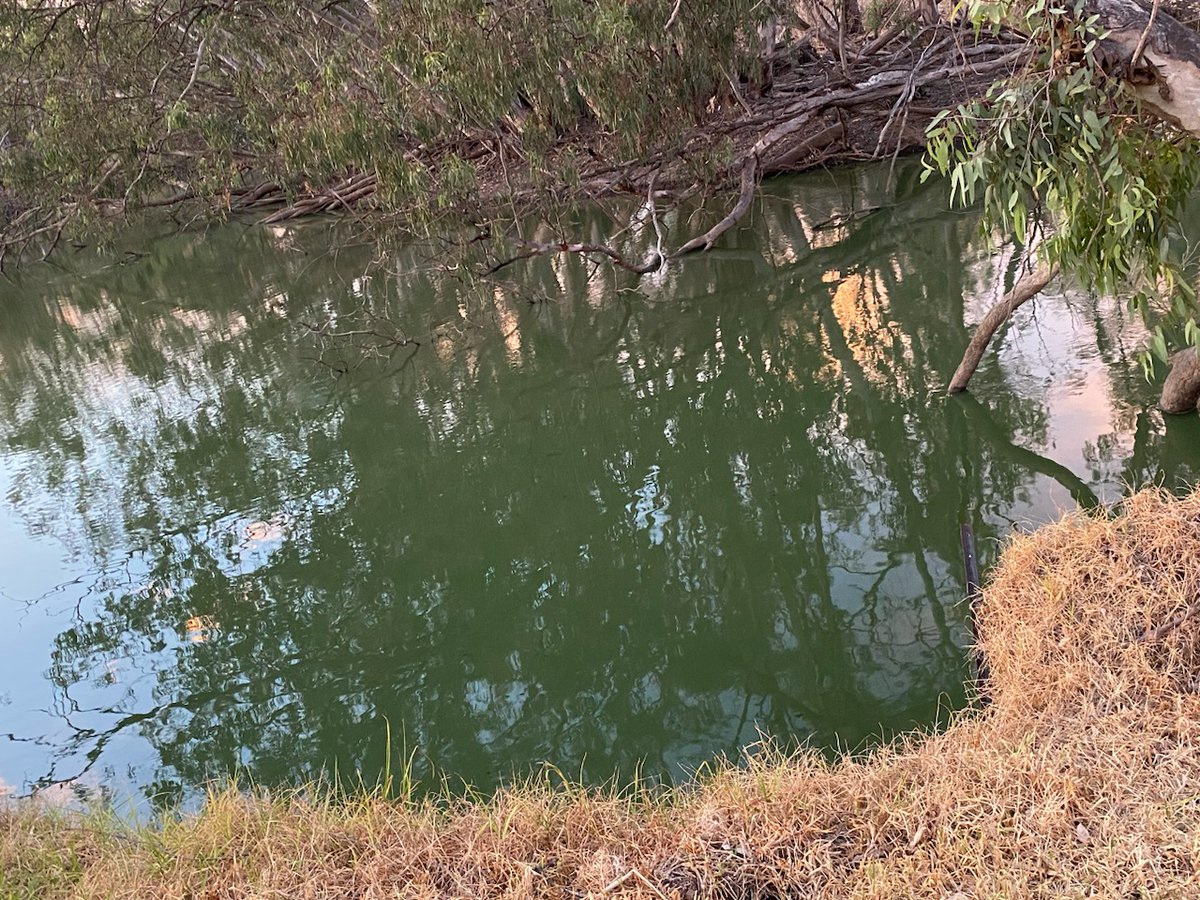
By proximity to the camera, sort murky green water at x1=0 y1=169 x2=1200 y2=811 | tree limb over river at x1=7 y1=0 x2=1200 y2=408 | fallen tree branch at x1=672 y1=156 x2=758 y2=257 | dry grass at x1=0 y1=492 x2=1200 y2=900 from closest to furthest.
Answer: dry grass at x1=0 y1=492 x2=1200 y2=900, tree limb over river at x1=7 y1=0 x2=1200 y2=408, murky green water at x1=0 y1=169 x2=1200 y2=811, fallen tree branch at x1=672 y1=156 x2=758 y2=257

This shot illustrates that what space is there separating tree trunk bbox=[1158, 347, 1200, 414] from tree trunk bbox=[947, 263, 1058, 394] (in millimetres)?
709

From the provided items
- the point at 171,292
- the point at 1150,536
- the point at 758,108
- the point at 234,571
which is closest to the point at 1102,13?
the point at 1150,536

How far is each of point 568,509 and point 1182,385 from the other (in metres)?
3.02

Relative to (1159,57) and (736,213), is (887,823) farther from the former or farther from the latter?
(736,213)

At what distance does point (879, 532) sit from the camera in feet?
15.4

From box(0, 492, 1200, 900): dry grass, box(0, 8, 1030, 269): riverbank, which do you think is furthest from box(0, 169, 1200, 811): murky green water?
box(0, 8, 1030, 269): riverbank

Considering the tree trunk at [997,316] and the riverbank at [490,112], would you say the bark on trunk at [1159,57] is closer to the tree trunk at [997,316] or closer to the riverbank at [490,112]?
the tree trunk at [997,316]

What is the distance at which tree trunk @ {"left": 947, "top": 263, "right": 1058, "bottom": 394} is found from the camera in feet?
15.2

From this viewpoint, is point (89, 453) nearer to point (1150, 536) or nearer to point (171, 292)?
point (171, 292)

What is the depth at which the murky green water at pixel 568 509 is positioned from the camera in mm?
3910

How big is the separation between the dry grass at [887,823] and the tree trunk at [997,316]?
5.24 feet

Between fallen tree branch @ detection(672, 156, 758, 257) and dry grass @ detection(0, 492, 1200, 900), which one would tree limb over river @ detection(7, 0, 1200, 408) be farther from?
dry grass @ detection(0, 492, 1200, 900)

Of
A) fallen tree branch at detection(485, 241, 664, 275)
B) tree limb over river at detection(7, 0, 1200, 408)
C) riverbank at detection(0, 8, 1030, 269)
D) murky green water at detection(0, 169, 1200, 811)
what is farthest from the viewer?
fallen tree branch at detection(485, 241, 664, 275)

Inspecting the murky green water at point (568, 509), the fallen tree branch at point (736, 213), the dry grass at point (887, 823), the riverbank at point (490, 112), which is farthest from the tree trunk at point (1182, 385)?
the fallen tree branch at point (736, 213)
